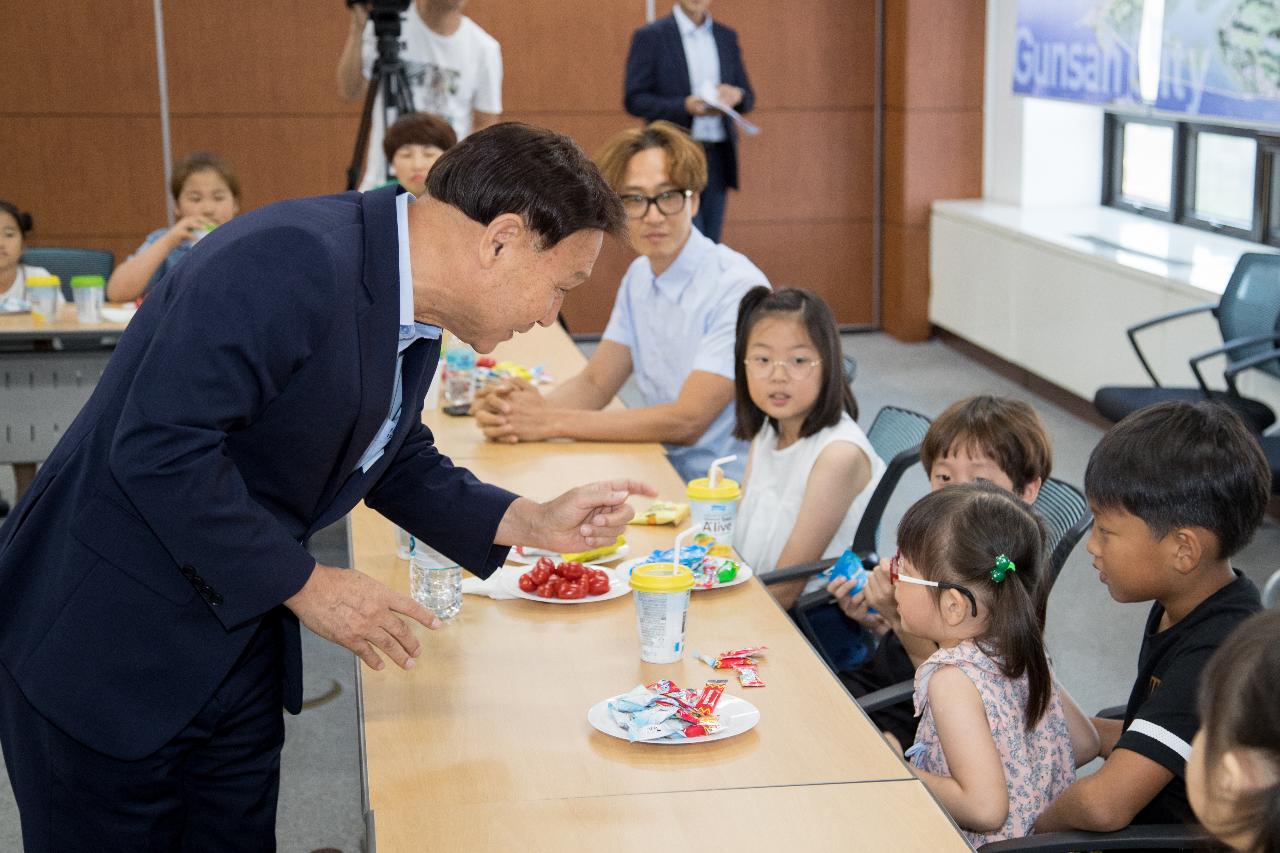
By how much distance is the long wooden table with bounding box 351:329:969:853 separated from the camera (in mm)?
1498

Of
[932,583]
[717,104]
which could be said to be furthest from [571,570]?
[717,104]

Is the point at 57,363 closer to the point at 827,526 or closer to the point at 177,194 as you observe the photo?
the point at 177,194

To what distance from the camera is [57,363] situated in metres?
4.42

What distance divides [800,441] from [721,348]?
0.47m

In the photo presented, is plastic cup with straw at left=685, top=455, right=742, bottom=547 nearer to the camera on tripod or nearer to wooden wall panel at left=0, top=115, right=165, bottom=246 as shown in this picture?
the camera on tripod

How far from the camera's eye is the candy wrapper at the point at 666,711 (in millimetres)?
1688

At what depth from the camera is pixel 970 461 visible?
243 cm

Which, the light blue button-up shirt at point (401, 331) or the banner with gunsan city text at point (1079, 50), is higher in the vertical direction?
the banner with gunsan city text at point (1079, 50)

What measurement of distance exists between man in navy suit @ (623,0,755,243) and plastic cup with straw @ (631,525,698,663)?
466 centimetres

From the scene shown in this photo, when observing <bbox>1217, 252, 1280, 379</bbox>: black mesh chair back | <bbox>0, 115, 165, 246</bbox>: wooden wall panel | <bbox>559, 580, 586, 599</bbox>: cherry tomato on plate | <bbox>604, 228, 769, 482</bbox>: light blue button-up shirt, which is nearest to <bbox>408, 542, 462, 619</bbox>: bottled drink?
<bbox>559, 580, 586, 599</bbox>: cherry tomato on plate

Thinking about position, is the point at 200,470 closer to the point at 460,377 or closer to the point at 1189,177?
the point at 460,377

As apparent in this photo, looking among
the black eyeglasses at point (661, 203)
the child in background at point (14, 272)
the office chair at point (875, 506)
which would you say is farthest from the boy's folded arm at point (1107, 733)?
the child in background at point (14, 272)

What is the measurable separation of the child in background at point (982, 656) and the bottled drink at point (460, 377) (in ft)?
5.51

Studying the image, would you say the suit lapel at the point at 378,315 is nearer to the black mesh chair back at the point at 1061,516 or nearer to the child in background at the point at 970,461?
the child in background at the point at 970,461
